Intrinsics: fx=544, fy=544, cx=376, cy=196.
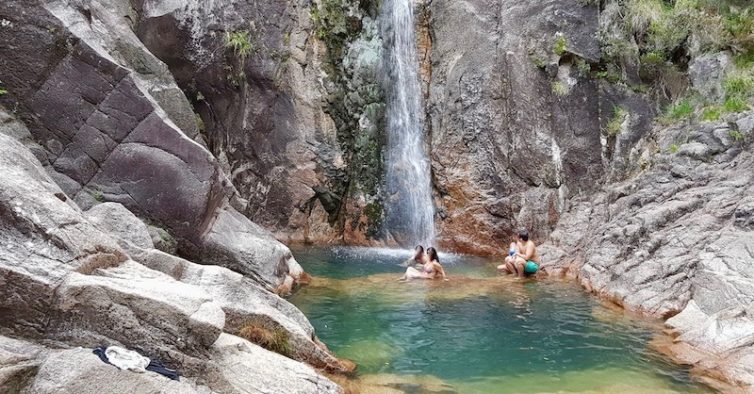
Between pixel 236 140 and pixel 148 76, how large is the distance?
18.6 feet

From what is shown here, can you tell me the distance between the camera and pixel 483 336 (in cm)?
905

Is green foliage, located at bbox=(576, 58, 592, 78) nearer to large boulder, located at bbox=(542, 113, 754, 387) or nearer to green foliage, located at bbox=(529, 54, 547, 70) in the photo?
green foliage, located at bbox=(529, 54, 547, 70)

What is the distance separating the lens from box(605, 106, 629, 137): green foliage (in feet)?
56.6

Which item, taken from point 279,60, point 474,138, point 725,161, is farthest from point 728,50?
point 279,60

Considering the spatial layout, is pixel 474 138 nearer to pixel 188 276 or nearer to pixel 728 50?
pixel 728 50

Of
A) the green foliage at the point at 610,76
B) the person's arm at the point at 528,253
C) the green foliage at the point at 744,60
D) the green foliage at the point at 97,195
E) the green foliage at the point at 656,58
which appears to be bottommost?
the green foliage at the point at 97,195

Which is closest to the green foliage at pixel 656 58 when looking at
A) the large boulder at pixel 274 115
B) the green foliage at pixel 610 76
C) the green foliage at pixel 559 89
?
the green foliage at pixel 610 76

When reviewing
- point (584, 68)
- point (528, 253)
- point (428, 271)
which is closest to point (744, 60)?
point (584, 68)

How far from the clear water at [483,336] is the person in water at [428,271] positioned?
335 mm

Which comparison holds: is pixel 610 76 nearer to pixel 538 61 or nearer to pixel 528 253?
pixel 538 61

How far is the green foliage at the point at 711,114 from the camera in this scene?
46.2 feet

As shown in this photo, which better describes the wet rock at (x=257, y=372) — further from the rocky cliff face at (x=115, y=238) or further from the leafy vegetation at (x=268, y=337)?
the leafy vegetation at (x=268, y=337)

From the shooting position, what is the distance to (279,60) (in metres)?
19.0

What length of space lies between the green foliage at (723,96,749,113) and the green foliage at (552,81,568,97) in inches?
191
